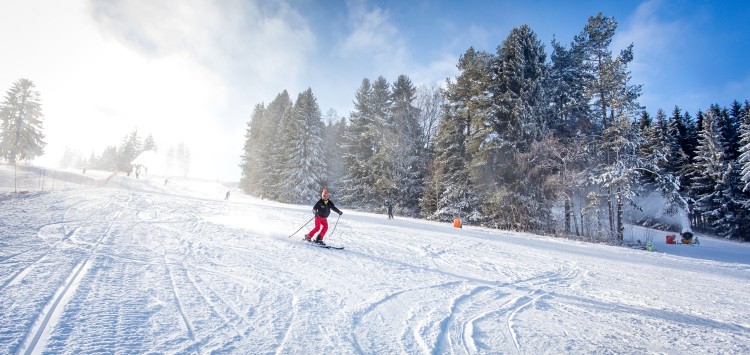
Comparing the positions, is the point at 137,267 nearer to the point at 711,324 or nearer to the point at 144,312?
the point at 144,312

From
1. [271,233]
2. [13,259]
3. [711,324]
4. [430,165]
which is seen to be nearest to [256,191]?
[430,165]

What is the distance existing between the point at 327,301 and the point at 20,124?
205ft

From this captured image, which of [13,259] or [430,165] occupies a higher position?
[430,165]

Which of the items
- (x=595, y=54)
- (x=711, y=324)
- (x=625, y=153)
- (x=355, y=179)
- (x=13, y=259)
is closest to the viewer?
(x=711, y=324)

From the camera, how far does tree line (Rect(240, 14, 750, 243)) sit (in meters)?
18.5

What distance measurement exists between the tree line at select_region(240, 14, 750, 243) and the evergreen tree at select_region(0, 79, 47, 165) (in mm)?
35296

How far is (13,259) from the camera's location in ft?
16.3

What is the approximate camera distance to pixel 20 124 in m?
41.5

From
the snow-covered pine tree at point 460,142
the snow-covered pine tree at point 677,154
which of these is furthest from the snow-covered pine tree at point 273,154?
the snow-covered pine tree at point 677,154

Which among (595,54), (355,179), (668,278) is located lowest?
(668,278)

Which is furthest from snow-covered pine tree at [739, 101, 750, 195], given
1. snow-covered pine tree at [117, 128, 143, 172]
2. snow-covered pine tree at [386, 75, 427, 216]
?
snow-covered pine tree at [117, 128, 143, 172]

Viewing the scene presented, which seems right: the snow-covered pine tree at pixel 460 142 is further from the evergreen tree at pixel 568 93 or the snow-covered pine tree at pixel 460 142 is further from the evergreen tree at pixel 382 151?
the evergreen tree at pixel 568 93

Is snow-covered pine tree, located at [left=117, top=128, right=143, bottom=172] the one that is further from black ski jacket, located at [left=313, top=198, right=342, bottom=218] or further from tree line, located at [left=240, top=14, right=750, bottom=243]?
black ski jacket, located at [left=313, top=198, right=342, bottom=218]

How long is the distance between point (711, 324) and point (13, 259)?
36.4 feet
